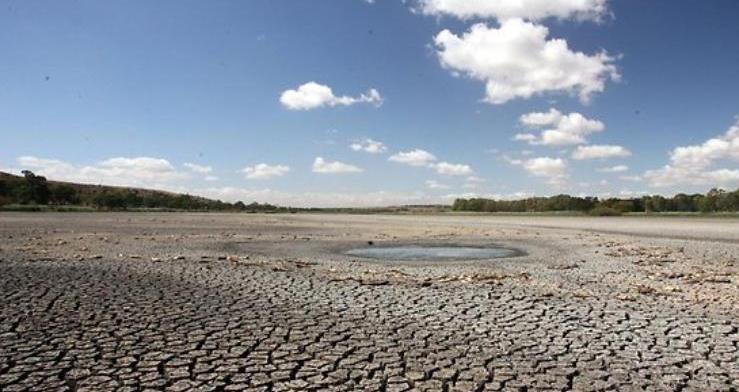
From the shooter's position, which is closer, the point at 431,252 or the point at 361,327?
the point at 361,327

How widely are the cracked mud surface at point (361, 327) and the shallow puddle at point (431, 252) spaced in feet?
15.3

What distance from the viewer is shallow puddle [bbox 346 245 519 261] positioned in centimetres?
2136

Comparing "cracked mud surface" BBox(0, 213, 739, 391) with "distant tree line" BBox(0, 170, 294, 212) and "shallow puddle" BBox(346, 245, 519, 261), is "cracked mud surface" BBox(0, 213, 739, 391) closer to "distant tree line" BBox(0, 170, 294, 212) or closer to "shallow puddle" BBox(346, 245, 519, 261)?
"shallow puddle" BBox(346, 245, 519, 261)

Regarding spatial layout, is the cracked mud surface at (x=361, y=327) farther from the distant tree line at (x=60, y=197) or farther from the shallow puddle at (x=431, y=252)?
the distant tree line at (x=60, y=197)

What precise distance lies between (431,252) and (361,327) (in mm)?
15234

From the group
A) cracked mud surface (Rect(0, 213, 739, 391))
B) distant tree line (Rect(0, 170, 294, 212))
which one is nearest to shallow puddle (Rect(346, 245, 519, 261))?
cracked mud surface (Rect(0, 213, 739, 391))

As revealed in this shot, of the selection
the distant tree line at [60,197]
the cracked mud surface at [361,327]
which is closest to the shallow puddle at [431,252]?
the cracked mud surface at [361,327]

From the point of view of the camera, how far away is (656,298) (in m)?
11.5

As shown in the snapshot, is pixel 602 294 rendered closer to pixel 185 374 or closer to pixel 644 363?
pixel 644 363

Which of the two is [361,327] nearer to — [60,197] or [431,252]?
[431,252]

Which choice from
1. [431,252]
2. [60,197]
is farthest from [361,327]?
[60,197]

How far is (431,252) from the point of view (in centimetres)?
2380

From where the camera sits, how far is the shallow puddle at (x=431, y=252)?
21359 millimetres

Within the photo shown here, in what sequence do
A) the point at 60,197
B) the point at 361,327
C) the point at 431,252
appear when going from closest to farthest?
1. the point at 361,327
2. the point at 431,252
3. the point at 60,197
